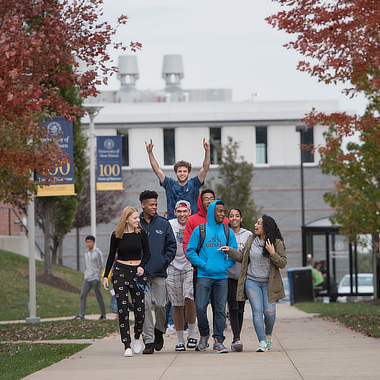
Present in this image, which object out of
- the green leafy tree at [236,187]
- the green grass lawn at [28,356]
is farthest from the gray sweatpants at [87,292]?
the green leafy tree at [236,187]

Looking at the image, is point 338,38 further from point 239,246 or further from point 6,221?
point 6,221

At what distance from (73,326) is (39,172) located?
3.13 meters

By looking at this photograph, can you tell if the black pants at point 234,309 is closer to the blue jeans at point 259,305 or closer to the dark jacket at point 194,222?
the blue jeans at point 259,305

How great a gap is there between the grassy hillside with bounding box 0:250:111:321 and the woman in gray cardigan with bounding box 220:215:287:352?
9.75 m

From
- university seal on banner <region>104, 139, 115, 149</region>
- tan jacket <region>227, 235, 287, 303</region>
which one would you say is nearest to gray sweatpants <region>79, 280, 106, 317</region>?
tan jacket <region>227, 235, 287, 303</region>

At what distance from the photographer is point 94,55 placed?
501 inches

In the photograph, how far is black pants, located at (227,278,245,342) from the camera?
358 inches

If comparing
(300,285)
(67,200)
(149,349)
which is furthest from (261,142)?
(149,349)

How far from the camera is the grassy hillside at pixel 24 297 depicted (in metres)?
18.4

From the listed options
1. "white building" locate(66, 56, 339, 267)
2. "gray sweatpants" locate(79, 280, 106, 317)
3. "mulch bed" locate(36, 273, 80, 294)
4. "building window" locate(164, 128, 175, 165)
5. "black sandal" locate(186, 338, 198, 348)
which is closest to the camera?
"black sandal" locate(186, 338, 198, 348)

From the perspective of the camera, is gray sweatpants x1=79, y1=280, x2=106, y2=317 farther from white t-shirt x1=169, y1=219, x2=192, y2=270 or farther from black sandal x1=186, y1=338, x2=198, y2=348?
black sandal x1=186, y1=338, x2=198, y2=348

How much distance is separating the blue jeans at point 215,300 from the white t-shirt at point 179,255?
2.18ft

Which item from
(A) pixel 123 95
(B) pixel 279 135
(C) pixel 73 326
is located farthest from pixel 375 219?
(A) pixel 123 95

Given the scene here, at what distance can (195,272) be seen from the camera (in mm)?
9125
